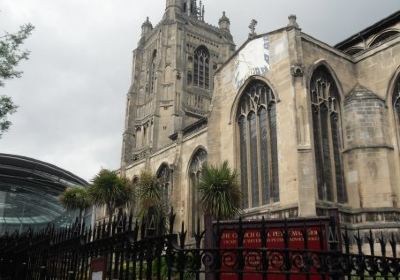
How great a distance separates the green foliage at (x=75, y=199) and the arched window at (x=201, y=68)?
78.6ft

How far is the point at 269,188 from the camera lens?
22297mm

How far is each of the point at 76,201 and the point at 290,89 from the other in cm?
2198

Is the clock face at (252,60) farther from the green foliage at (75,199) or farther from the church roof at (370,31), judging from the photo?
the green foliage at (75,199)

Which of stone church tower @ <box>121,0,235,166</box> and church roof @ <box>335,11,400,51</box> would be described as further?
stone church tower @ <box>121,0,235,166</box>

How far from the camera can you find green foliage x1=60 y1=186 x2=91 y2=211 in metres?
35.2

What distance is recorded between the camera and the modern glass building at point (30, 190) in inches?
1491

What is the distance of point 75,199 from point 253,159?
1832 centimetres

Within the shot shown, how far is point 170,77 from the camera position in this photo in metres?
52.3

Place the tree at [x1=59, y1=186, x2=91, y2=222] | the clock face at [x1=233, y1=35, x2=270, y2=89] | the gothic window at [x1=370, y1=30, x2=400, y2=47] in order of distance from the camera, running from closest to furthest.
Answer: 1. the clock face at [x1=233, y1=35, x2=270, y2=89]
2. the gothic window at [x1=370, y1=30, x2=400, y2=47]
3. the tree at [x1=59, y1=186, x2=91, y2=222]

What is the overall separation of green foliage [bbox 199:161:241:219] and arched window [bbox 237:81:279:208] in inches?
91.2

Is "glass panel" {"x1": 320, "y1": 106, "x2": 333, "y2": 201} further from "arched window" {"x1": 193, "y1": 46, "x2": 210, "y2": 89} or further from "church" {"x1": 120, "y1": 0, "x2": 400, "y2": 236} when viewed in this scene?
"arched window" {"x1": 193, "y1": 46, "x2": 210, "y2": 89}

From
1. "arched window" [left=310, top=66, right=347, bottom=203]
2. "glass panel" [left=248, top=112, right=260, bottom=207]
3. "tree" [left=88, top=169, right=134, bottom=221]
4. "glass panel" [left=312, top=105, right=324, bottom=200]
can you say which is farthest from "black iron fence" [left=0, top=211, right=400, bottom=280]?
"tree" [left=88, top=169, right=134, bottom=221]

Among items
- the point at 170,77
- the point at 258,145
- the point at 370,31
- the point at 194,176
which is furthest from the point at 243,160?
the point at 170,77

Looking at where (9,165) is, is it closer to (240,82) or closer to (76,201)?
(76,201)
